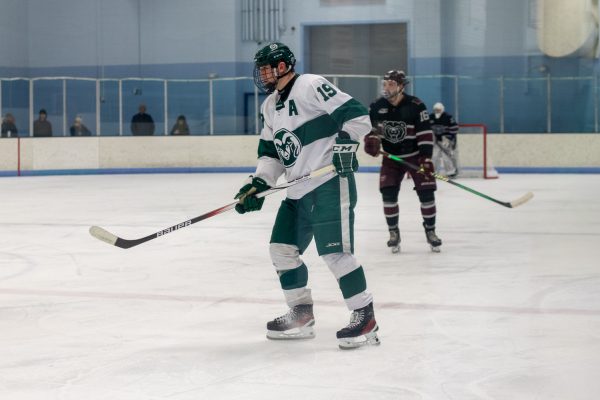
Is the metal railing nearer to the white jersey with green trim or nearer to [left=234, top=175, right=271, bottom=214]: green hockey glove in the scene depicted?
[left=234, top=175, right=271, bottom=214]: green hockey glove

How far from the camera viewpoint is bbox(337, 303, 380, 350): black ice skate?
353 cm

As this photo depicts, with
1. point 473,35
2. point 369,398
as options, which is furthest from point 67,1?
point 369,398

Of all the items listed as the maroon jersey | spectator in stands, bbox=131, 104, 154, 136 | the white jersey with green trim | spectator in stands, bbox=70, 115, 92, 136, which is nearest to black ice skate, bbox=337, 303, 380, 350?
the white jersey with green trim

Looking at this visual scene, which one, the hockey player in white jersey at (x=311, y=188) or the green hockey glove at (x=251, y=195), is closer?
the hockey player in white jersey at (x=311, y=188)

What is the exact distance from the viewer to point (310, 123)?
367 cm

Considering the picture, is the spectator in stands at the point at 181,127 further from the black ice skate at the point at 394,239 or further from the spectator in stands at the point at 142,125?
the black ice skate at the point at 394,239

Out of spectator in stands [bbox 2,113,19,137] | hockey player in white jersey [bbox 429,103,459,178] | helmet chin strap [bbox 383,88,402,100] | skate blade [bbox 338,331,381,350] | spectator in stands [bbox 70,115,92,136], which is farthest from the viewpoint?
spectator in stands [bbox 70,115,92,136]

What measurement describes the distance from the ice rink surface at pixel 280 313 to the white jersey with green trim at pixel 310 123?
2.14 feet

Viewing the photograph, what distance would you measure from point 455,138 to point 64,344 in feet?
38.1

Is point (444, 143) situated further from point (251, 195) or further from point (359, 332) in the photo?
point (359, 332)

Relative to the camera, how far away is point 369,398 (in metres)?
2.86

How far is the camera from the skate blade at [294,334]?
147 inches

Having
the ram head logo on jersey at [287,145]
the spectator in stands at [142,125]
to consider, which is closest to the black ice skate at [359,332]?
the ram head logo on jersey at [287,145]

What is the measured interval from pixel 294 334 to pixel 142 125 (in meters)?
13.5
